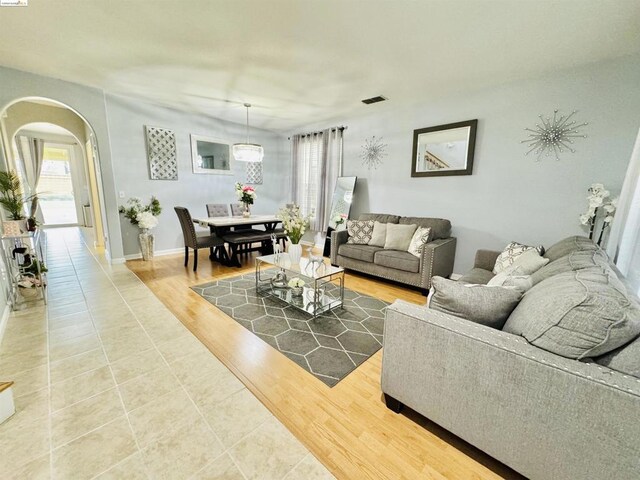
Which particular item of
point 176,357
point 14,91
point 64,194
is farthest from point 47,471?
point 64,194

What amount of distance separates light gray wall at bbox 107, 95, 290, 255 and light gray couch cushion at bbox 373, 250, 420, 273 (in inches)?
145

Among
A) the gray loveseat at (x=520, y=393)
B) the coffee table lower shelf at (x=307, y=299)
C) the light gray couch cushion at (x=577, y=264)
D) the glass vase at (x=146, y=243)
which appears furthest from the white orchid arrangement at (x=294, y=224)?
the glass vase at (x=146, y=243)

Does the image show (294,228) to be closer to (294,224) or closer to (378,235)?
(294,224)

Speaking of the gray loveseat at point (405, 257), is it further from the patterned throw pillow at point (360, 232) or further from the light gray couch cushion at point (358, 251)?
the patterned throw pillow at point (360, 232)

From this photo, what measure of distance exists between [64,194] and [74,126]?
4.41 meters

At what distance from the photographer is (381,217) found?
4188mm

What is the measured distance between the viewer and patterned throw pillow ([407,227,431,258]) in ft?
10.9

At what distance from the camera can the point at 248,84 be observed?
3.39 metres

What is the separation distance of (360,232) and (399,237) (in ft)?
2.05

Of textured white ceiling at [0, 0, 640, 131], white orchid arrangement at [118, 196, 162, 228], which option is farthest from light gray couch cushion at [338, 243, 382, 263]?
white orchid arrangement at [118, 196, 162, 228]

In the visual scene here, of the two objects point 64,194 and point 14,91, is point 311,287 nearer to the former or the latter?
point 14,91

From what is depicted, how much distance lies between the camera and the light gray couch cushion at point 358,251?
144 inches

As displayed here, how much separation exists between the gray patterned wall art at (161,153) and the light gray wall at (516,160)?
349 centimetres

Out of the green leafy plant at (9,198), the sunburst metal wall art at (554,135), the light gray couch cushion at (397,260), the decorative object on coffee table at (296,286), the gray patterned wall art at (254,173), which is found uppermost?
the sunburst metal wall art at (554,135)
